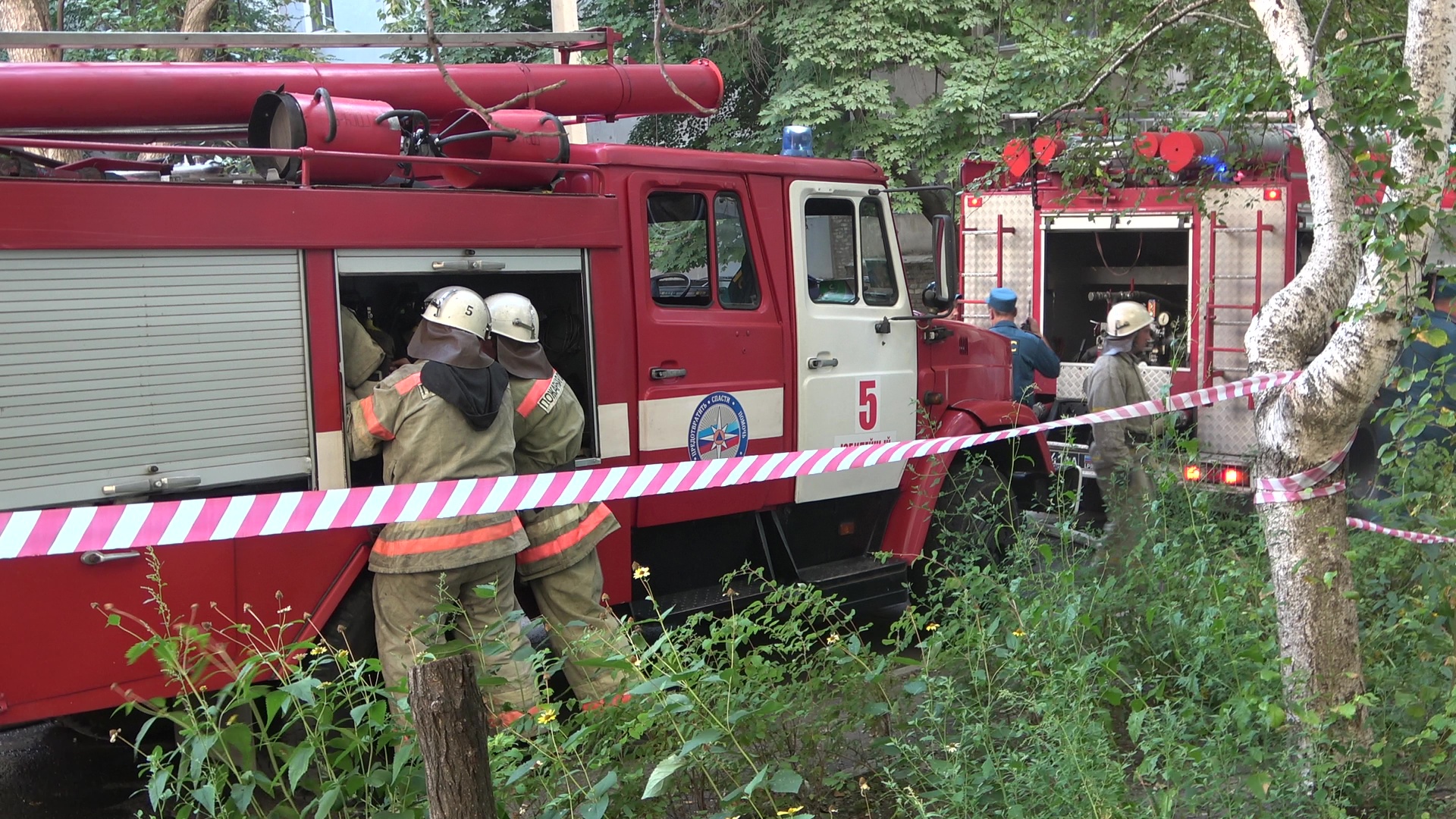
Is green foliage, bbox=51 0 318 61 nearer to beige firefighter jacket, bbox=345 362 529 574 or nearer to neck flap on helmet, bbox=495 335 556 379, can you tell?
neck flap on helmet, bbox=495 335 556 379

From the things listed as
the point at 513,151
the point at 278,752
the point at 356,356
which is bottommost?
the point at 278,752

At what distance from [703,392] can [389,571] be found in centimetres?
167

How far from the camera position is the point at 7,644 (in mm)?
3848

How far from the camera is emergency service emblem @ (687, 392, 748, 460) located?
18.3ft

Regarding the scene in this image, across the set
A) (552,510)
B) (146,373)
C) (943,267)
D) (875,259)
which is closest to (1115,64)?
(943,267)

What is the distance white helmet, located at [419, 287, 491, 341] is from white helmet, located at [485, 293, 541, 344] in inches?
6.7

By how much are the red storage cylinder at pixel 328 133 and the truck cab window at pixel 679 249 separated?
124 cm

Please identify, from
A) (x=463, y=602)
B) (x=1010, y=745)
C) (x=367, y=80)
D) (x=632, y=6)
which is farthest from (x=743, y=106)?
(x=1010, y=745)

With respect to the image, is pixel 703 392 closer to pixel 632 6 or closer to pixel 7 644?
pixel 7 644

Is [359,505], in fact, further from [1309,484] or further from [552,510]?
[1309,484]

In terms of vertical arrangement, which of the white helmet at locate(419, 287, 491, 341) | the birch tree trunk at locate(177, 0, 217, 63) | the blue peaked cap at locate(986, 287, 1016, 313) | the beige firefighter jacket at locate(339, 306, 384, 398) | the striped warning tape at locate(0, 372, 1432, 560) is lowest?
the striped warning tape at locate(0, 372, 1432, 560)

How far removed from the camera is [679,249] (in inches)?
231

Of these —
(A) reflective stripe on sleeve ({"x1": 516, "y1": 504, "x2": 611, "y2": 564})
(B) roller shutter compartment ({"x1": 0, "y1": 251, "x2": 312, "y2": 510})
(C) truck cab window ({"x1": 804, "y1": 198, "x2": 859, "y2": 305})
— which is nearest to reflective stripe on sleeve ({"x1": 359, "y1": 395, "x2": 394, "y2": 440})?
(B) roller shutter compartment ({"x1": 0, "y1": 251, "x2": 312, "y2": 510})

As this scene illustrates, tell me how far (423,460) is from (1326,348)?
3021 millimetres
